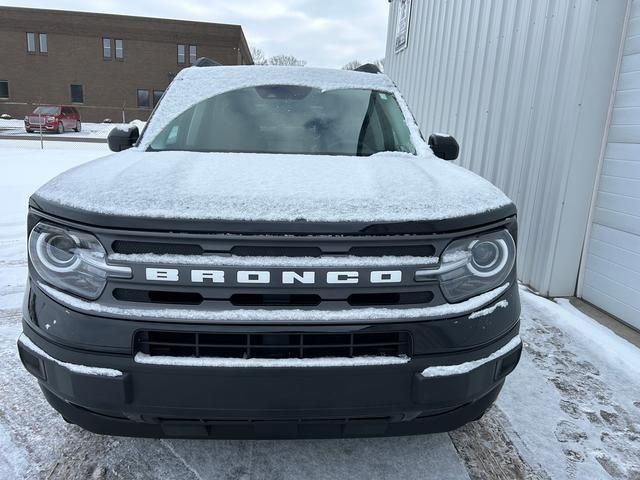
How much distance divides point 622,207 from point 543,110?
115 cm

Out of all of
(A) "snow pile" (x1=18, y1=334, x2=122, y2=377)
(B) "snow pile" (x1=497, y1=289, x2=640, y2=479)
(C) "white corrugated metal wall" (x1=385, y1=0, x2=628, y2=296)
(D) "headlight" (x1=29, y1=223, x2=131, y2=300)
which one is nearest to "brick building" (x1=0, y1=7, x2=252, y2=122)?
(C) "white corrugated metal wall" (x1=385, y1=0, x2=628, y2=296)

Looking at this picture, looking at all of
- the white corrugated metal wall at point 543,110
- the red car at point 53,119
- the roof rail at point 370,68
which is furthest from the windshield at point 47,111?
the roof rail at point 370,68

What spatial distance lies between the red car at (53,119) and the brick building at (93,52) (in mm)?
10800

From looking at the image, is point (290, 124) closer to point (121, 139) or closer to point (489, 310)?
point (121, 139)

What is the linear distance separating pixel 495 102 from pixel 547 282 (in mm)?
2110

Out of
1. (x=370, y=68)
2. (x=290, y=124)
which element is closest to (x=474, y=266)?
(x=290, y=124)

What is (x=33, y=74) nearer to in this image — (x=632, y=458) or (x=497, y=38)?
(x=497, y=38)

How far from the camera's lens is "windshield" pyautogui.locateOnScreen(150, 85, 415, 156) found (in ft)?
9.27

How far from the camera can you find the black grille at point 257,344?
5.30ft

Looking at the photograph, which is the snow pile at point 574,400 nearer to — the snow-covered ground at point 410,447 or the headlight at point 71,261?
the snow-covered ground at point 410,447

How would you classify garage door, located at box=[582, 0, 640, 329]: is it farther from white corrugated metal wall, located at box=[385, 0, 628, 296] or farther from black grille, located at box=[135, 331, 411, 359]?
black grille, located at box=[135, 331, 411, 359]

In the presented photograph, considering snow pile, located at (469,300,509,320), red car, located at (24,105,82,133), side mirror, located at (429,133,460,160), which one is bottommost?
red car, located at (24,105,82,133)

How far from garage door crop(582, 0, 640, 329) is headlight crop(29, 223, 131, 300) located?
375 centimetres

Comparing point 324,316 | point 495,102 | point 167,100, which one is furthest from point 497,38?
point 324,316
